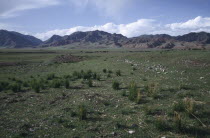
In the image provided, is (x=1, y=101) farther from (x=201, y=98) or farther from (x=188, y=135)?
(x=201, y=98)

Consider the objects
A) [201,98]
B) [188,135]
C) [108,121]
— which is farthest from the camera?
[201,98]

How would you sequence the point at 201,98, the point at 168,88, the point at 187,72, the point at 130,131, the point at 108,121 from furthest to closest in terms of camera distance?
the point at 187,72, the point at 168,88, the point at 201,98, the point at 108,121, the point at 130,131

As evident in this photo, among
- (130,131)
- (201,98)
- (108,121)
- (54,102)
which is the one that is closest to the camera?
(130,131)

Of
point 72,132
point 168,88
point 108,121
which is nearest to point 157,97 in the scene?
point 168,88

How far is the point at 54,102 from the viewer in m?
14.0

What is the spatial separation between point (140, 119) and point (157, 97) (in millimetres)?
4041

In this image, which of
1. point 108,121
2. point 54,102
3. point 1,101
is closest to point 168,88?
point 108,121

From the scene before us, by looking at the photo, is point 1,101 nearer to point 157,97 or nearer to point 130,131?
point 130,131

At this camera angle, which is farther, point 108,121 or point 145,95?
point 145,95

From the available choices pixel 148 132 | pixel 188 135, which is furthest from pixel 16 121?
pixel 188 135

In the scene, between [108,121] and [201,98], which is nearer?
[108,121]

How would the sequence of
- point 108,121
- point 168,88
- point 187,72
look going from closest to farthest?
1. point 108,121
2. point 168,88
3. point 187,72

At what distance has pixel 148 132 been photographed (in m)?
8.76

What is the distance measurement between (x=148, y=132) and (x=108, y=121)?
229 cm
